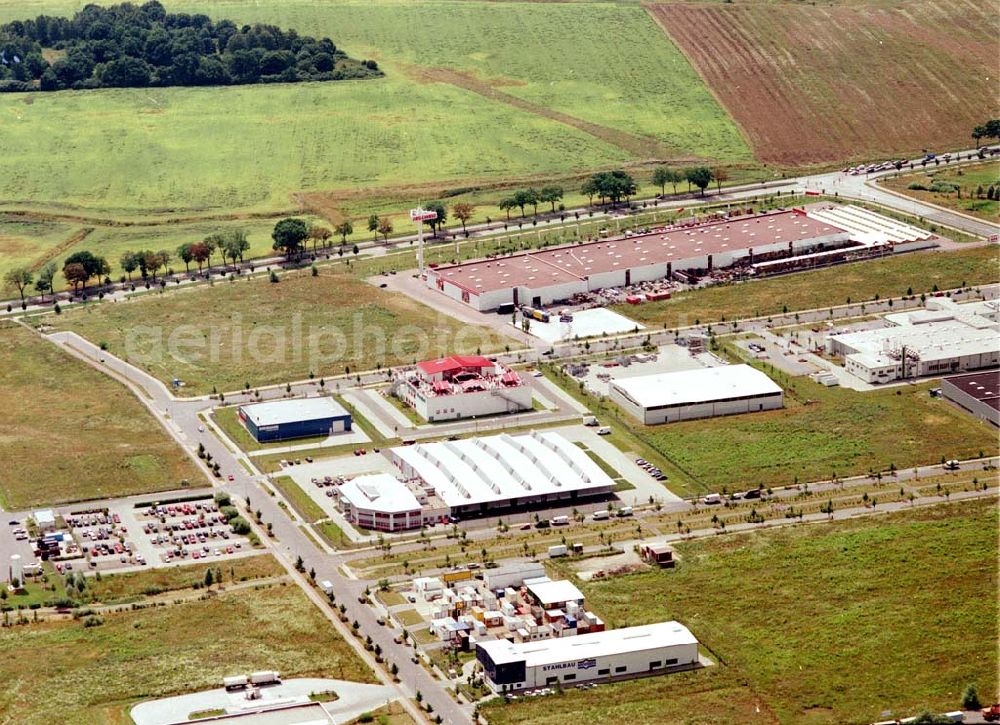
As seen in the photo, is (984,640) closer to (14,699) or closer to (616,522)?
(616,522)

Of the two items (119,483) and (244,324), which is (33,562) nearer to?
(119,483)

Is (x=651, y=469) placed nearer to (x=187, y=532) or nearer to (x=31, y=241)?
(x=187, y=532)

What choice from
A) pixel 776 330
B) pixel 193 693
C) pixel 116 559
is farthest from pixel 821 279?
pixel 193 693

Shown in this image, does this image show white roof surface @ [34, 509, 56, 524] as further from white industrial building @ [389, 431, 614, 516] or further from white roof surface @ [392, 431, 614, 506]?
white roof surface @ [392, 431, 614, 506]

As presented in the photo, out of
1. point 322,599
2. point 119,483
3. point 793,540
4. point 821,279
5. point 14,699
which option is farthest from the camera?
point 821,279

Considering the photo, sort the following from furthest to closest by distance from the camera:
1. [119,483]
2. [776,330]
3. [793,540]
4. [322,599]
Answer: [776,330] → [119,483] → [793,540] → [322,599]

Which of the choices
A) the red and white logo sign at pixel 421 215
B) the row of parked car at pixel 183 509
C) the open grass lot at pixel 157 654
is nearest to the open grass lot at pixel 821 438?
the row of parked car at pixel 183 509

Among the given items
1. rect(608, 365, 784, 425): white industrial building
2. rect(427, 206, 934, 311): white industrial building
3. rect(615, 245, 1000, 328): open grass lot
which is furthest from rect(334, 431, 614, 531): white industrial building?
rect(427, 206, 934, 311): white industrial building

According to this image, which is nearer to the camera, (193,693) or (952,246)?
(193,693)
